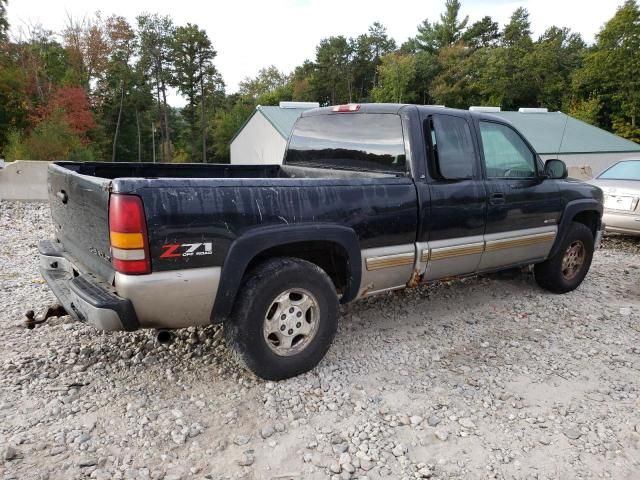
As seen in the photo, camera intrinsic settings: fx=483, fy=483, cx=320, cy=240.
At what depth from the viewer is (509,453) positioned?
2707 mm

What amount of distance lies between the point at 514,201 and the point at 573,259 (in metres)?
1.55

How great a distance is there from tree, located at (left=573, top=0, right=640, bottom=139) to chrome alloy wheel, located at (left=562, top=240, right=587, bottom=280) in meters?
44.3

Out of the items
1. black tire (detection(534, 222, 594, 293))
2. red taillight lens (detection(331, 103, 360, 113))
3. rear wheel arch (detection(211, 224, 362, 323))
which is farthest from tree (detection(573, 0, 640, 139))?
rear wheel arch (detection(211, 224, 362, 323))

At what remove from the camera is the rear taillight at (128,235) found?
259 cm

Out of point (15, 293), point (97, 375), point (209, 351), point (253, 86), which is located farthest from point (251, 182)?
point (253, 86)

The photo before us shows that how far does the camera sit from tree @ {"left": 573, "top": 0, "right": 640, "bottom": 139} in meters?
41.7

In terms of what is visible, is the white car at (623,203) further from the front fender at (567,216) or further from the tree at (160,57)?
the tree at (160,57)

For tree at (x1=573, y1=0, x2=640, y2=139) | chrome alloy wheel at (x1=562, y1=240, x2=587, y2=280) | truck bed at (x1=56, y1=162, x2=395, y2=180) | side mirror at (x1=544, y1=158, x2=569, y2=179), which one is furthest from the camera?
tree at (x1=573, y1=0, x2=640, y2=139)

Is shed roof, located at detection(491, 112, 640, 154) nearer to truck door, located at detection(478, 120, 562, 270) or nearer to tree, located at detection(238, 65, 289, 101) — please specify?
truck door, located at detection(478, 120, 562, 270)

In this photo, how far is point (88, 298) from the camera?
2.77m

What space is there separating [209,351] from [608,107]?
50819mm

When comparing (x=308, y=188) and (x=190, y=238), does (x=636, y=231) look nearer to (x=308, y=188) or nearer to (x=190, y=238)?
(x=308, y=188)

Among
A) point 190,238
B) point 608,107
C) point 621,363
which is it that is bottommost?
point 621,363

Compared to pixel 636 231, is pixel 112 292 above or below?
above
